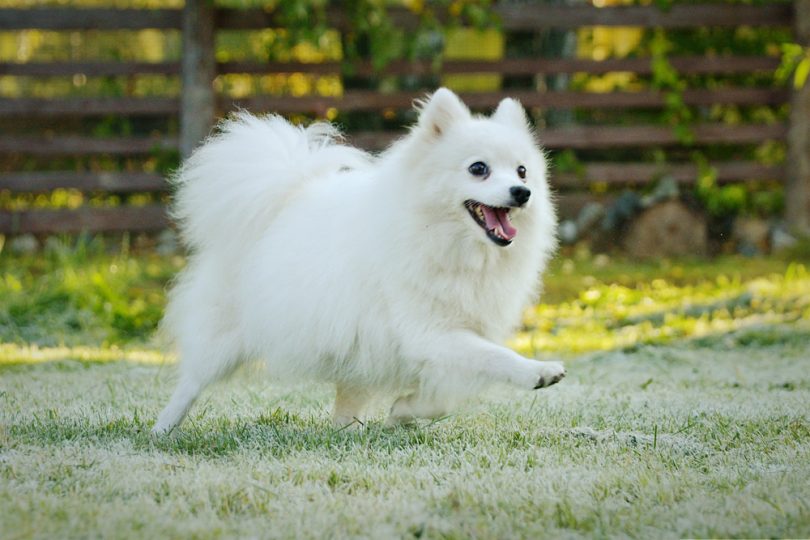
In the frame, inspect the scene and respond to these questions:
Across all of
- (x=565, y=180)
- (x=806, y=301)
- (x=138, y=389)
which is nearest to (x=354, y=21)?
(x=565, y=180)

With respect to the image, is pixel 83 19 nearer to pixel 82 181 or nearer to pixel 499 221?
pixel 82 181

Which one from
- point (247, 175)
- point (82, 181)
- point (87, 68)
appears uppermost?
point (87, 68)

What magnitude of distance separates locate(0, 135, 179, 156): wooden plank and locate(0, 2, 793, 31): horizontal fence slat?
98cm

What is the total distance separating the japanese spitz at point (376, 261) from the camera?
3826 millimetres

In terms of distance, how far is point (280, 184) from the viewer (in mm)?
4348

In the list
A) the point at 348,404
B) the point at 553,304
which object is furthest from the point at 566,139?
the point at 348,404

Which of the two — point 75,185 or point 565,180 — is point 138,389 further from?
point 565,180

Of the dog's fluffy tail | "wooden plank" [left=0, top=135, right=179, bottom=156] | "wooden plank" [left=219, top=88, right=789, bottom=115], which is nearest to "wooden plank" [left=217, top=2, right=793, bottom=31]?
"wooden plank" [left=219, top=88, right=789, bottom=115]

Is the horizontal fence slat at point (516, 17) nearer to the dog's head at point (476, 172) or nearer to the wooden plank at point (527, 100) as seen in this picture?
the wooden plank at point (527, 100)

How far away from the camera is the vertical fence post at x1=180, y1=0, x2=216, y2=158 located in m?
9.46

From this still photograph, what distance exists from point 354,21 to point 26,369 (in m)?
4.91

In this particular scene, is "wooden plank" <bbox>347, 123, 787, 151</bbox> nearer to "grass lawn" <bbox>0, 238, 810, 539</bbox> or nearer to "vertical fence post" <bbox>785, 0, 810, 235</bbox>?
"vertical fence post" <bbox>785, 0, 810, 235</bbox>

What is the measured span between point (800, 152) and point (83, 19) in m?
6.47

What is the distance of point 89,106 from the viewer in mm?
9820
